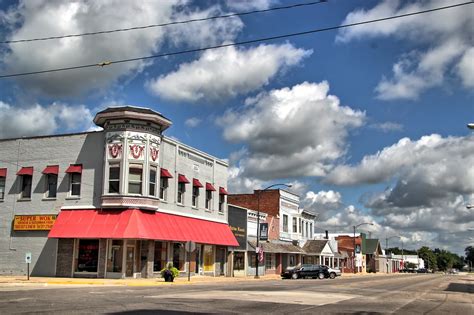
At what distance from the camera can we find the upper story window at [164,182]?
3744 cm

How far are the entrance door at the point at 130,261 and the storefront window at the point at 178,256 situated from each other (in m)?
5.00

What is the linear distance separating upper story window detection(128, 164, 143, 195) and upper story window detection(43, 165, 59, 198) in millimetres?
5320

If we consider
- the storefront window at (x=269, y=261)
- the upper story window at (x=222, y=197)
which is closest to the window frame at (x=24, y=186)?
the upper story window at (x=222, y=197)

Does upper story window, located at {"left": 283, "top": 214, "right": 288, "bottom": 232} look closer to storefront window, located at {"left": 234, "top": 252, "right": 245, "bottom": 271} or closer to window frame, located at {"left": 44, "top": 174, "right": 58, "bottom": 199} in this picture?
storefront window, located at {"left": 234, "top": 252, "right": 245, "bottom": 271}

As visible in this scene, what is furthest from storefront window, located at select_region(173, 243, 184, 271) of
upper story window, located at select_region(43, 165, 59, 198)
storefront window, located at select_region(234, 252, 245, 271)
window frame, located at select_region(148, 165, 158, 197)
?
storefront window, located at select_region(234, 252, 245, 271)

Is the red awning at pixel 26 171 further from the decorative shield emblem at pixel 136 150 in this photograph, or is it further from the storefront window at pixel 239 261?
the storefront window at pixel 239 261

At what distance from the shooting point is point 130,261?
34188mm

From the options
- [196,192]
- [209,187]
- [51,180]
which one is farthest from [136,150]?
[209,187]

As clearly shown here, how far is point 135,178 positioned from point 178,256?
7870mm

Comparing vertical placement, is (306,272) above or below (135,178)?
below

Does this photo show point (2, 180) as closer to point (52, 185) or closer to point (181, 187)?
point (52, 185)

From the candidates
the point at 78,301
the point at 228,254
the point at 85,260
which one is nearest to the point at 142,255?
the point at 85,260

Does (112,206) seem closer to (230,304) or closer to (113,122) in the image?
(113,122)

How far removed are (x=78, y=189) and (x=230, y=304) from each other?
21.2 meters
